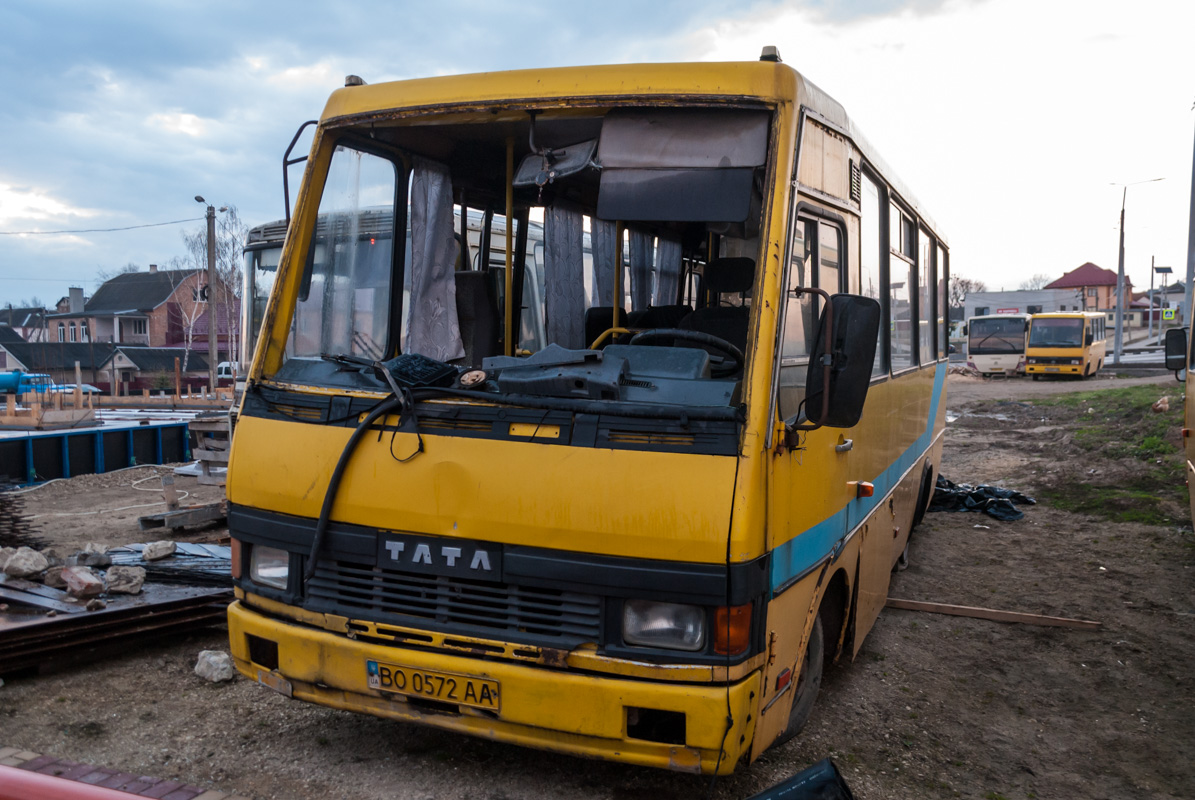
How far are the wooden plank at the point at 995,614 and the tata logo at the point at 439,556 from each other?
4644mm

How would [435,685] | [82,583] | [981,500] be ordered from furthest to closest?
1. [981,500]
2. [82,583]
3. [435,685]

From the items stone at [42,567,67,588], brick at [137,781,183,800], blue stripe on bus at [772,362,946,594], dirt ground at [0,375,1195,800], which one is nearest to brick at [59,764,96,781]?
dirt ground at [0,375,1195,800]

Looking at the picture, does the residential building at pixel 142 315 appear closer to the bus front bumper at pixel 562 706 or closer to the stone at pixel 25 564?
the stone at pixel 25 564

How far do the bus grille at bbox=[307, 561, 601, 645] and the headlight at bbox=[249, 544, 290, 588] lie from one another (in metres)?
0.18

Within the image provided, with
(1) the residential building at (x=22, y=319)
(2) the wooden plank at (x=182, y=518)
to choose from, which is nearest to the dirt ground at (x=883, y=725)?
(2) the wooden plank at (x=182, y=518)

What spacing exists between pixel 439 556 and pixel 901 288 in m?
4.13

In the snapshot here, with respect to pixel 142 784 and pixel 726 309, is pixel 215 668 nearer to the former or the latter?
pixel 142 784

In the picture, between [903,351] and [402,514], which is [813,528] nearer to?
[402,514]

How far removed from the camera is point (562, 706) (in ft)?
10.4

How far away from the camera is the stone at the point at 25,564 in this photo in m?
6.05

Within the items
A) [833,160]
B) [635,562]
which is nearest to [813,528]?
[635,562]

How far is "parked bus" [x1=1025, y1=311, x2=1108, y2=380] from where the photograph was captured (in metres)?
34.9

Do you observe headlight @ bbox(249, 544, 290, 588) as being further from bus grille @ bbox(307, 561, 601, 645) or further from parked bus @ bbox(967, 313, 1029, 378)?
parked bus @ bbox(967, 313, 1029, 378)

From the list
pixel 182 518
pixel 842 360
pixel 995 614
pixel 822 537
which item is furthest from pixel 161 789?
pixel 182 518
